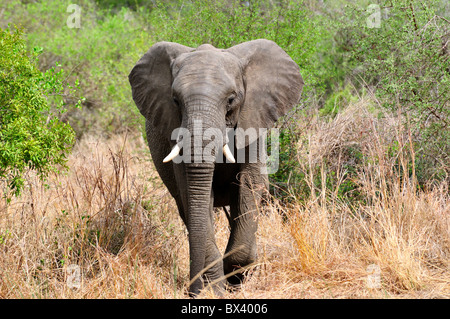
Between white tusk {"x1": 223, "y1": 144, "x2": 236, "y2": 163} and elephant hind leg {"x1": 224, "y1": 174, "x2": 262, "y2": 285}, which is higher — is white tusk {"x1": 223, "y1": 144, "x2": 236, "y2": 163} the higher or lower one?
the higher one

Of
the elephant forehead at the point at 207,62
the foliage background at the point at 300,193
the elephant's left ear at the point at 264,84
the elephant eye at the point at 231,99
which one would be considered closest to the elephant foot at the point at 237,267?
the foliage background at the point at 300,193

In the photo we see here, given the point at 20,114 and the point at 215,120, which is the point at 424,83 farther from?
the point at 20,114

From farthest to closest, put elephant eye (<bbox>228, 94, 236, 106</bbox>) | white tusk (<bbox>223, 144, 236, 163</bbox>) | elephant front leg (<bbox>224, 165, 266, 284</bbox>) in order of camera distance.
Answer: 1. elephant front leg (<bbox>224, 165, 266, 284</bbox>)
2. elephant eye (<bbox>228, 94, 236, 106</bbox>)
3. white tusk (<bbox>223, 144, 236, 163</bbox>)

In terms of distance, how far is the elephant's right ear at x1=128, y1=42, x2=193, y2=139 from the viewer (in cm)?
596

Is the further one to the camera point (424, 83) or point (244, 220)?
point (424, 83)

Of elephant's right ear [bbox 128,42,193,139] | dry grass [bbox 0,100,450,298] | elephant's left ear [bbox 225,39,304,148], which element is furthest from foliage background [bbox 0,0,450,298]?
elephant's left ear [bbox 225,39,304,148]

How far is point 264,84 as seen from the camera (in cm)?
598

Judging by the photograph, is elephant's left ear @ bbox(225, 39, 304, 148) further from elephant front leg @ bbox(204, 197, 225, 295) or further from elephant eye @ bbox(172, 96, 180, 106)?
elephant front leg @ bbox(204, 197, 225, 295)

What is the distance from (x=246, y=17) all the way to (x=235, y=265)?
14.3ft

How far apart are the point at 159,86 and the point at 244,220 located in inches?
57.7

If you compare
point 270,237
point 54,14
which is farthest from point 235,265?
point 54,14

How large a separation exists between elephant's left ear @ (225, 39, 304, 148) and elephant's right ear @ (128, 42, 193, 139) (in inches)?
22.0

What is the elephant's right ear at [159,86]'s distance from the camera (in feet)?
19.5

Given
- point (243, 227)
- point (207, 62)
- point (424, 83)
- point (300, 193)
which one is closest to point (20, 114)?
point (207, 62)
